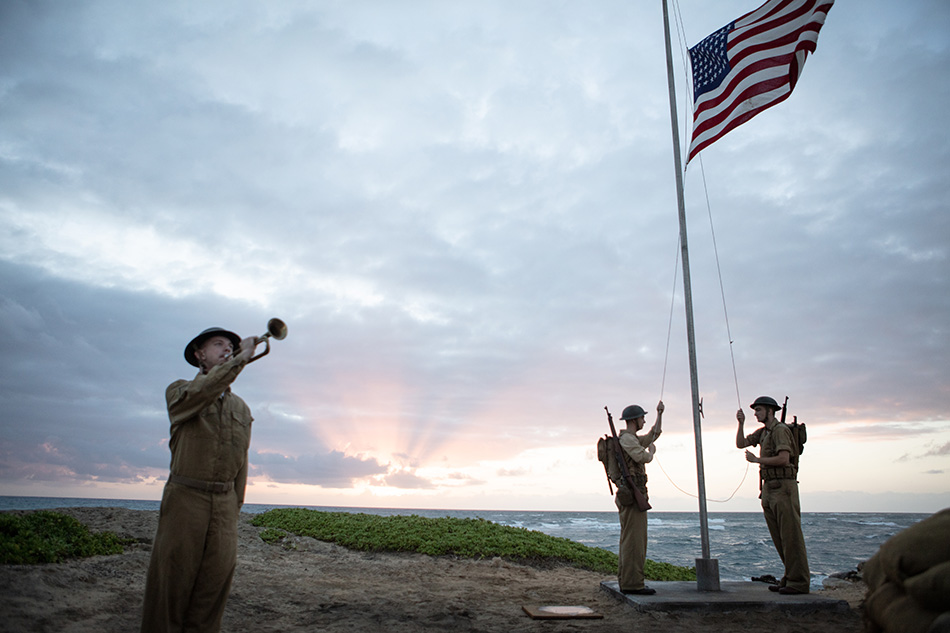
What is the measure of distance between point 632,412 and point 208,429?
553 cm

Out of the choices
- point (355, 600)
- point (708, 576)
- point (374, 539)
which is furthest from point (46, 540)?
point (708, 576)

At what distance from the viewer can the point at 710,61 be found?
8.61 m

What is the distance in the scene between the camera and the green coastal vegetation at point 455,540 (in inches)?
436

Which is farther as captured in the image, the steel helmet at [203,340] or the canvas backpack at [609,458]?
the canvas backpack at [609,458]

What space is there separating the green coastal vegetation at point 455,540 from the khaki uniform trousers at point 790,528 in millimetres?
3588

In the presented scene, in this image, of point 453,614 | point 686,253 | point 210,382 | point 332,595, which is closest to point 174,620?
point 210,382

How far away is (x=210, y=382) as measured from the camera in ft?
12.1

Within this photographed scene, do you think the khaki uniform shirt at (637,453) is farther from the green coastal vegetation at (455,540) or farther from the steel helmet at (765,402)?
the green coastal vegetation at (455,540)

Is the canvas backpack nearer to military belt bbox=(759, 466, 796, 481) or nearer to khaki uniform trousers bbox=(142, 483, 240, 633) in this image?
military belt bbox=(759, 466, 796, 481)

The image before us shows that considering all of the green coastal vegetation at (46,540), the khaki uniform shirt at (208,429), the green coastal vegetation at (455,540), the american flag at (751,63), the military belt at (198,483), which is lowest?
the green coastal vegetation at (455,540)

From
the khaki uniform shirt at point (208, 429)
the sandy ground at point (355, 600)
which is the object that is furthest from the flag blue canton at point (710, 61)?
the khaki uniform shirt at point (208, 429)

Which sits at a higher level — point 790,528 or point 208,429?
point 208,429

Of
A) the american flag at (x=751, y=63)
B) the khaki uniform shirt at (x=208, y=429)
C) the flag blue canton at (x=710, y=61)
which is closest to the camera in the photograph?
the khaki uniform shirt at (x=208, y=429)

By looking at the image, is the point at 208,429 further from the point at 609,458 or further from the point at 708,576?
the point at 708,576
